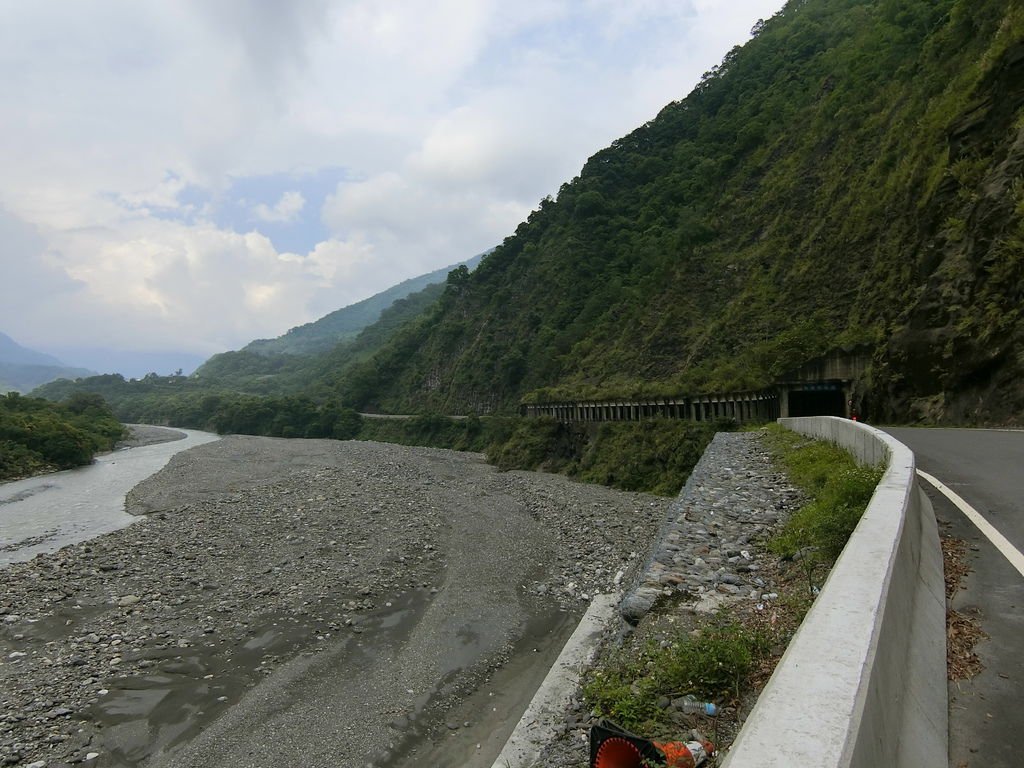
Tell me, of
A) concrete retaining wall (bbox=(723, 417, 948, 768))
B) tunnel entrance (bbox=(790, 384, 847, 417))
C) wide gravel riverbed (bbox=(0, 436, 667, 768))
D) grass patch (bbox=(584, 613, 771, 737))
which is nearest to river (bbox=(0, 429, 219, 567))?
wide gravel riverbed (bbox=(0, 436, 667, 768))

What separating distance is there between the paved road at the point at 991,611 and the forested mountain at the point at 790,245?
11557mm

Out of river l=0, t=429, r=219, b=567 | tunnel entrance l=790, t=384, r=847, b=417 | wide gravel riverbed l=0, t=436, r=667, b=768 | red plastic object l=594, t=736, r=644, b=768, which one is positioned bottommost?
river l=0, t=429, r=219, b=567

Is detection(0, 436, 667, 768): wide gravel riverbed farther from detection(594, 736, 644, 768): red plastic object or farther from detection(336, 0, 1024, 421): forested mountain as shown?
detection(336, 0, 1024, 421): forested mountain

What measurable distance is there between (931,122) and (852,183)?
1265 cm

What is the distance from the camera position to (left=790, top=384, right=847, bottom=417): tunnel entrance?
31125mm

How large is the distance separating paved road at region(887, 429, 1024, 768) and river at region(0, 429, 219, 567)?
86.5 feet

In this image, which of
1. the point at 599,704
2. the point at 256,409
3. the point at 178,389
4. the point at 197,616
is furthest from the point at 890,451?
the point at 178,389

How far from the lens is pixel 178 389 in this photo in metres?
186

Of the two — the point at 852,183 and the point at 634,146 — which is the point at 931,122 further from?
the point at 634,146

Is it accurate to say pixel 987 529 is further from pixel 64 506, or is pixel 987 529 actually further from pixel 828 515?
pixel 64 506

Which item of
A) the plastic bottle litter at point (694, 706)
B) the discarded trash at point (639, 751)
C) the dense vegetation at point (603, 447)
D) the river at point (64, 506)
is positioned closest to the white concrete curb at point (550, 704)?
the discarded trash at point (639, 751)

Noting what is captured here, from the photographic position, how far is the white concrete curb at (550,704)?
4.83 metres

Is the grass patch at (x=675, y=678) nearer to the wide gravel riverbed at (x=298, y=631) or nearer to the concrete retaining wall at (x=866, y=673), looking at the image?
the concrete retaining wall at (x=866, y=673)

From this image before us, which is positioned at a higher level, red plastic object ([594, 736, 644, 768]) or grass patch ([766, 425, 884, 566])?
grass patch ([766, 425, 884, 566])
